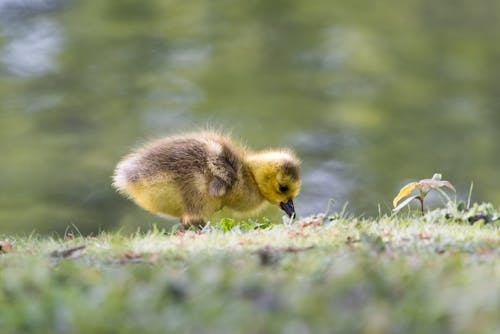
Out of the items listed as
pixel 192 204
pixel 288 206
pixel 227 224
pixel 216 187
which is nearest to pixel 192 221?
pixel 192 204

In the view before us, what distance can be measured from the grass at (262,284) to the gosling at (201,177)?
1511 millimetres

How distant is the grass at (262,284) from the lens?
9.87 ft

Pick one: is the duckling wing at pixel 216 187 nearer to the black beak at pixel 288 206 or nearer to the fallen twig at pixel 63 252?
the black beak at pixel 288 206

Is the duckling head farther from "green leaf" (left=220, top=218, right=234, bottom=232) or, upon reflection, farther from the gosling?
"green leaf" (left=220, top=218, right=234, bottom=232)

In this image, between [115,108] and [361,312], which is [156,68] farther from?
[361,312]

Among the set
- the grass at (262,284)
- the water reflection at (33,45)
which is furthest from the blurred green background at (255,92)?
the grass at (262,284)

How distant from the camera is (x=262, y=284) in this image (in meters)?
3.38

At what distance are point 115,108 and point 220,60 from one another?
2132 millimetres

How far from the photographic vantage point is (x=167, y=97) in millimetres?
16219

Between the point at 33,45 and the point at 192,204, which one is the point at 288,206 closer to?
the point at 192,204

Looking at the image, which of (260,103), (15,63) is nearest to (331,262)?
(260,103)

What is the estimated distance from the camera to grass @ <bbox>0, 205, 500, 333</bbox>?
301cm

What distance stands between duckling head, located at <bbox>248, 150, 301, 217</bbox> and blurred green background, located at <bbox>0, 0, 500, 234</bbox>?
5.42 metres

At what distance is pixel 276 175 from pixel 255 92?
9823 millimetres
